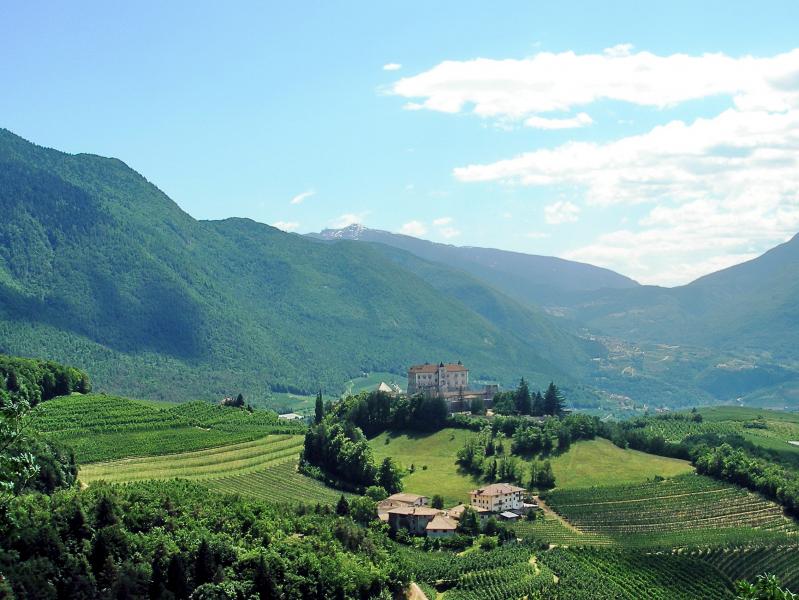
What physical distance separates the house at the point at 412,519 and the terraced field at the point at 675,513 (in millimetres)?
13148

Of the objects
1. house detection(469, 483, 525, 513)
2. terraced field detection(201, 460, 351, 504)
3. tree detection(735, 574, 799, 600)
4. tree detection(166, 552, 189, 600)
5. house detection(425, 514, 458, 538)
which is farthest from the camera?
house detection(469, 483, 525, 513)

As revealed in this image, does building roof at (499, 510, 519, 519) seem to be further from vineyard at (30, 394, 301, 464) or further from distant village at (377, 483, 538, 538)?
vineyard at (30, 394, 301, 464)

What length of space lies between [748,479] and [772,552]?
1976cm

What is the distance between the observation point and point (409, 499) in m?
92.1

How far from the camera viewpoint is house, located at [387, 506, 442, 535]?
86.9 metres

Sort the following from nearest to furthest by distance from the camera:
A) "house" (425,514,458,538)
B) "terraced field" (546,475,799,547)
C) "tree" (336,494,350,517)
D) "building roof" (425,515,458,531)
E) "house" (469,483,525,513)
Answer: "tree" (336,494,350,517), "terraced field" (546,475,799,547), "house" (425,514,458,538), "building roof" (425,515,458,531), "house" (469,483,525,513)

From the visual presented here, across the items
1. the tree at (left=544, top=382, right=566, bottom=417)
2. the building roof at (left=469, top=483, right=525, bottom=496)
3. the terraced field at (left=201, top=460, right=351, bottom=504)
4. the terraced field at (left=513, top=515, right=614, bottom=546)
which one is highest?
the tree at (left=544, top=382, right=566, bottom=417)

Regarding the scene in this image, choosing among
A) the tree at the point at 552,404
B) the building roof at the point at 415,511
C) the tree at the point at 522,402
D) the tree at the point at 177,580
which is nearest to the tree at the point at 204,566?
the tree at the point at 177,580

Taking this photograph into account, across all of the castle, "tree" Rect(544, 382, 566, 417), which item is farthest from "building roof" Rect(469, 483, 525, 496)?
the castle

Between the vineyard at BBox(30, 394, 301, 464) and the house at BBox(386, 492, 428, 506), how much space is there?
2011cm

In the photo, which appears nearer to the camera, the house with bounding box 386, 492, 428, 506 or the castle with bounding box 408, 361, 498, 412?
the house with bounding box 386, 492, 428, 506

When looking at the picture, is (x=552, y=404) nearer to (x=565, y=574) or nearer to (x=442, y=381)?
(x=442, y=381)

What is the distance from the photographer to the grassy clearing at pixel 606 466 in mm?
99875

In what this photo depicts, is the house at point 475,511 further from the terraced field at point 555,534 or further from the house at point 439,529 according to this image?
the terraced field at point 555,534
